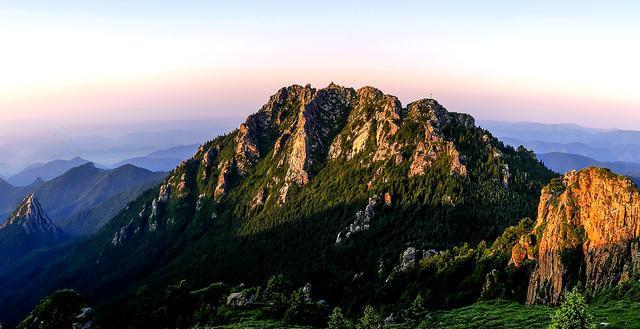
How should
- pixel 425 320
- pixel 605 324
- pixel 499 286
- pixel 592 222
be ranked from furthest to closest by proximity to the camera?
pixel 499 286 → pixel 592 222 → pixel 425 320 → pixel 605 324

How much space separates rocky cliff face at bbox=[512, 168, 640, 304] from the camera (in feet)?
329

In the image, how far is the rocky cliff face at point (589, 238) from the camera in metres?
100

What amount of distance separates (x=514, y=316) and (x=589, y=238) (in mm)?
36848

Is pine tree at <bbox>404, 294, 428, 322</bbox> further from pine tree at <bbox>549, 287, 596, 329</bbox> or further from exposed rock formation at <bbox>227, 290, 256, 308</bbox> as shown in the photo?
exposed rock formation at <bbox>227, 290, 256, 308</bbox>

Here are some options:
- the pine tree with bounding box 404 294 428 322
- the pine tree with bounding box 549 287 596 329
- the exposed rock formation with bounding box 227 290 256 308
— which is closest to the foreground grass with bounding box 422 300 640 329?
the pine tree with bounding box 404 294 428 322

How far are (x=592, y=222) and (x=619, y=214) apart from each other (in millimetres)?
6859

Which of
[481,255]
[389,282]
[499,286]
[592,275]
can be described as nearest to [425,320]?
[499,286]

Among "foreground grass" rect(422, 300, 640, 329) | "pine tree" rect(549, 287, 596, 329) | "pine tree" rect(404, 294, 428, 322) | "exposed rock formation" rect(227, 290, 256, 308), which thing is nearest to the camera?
"pine tree" rect(549, 287, 596, 329)

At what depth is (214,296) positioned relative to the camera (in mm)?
190375

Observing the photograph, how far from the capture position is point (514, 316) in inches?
3477

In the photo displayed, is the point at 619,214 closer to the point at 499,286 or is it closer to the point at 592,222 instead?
the point at 592,222

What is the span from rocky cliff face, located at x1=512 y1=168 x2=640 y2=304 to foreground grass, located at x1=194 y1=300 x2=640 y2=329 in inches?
500

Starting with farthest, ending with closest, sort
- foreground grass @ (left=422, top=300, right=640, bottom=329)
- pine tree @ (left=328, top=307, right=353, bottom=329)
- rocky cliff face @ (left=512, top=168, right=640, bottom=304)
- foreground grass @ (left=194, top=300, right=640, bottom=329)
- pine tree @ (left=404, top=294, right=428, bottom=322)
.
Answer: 1. pine tree @ (left=404, top=294, right=428, bottom=322)
2. pine tree @ (left=328, top=307, right=353, bottom=329)
3. rocky cliff face @ (left=512, top=168, right=640, bottom=304)
4. foreground grass @ (left=194, top=300, right=640, bottom=329)
5. foreground grass @ (left=422, top=300, right=640, bottom=329)

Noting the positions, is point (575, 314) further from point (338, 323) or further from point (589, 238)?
point (589, 238)
